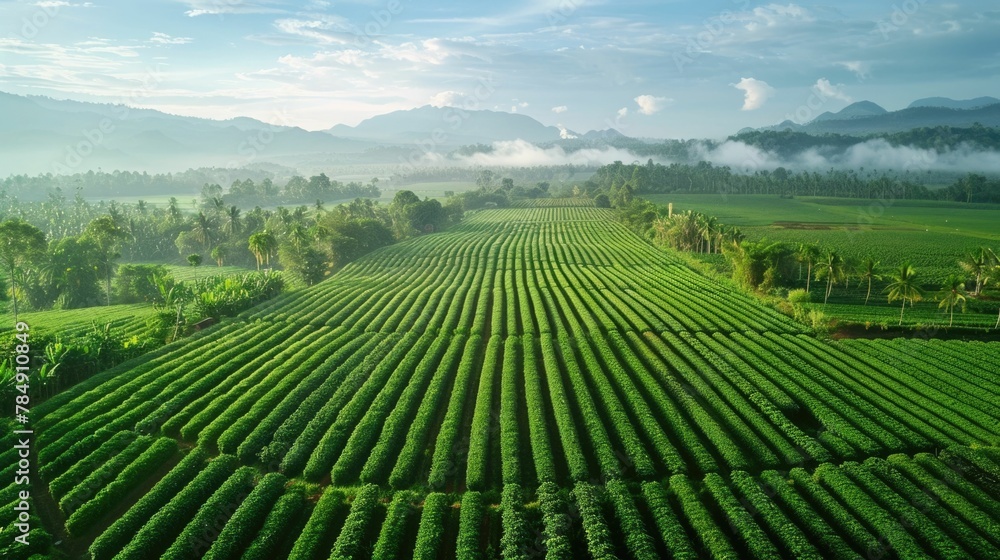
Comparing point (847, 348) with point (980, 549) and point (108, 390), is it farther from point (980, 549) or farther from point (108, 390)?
point (108, 390)

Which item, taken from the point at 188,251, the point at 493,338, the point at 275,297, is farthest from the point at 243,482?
the point at 188,251

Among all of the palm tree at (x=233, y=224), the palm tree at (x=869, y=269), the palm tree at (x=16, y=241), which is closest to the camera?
the palm tree at (x=869, y=269)


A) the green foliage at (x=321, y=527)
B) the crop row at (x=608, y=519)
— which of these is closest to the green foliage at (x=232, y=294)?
the crop row at (x=608, y=519)

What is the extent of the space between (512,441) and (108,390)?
78.1 feet

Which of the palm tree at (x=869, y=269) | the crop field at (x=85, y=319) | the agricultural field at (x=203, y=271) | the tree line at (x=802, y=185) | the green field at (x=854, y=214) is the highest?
the tree line at (x=802, y=185)

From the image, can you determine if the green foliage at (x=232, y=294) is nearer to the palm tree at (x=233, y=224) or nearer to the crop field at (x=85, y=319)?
the crop field at (x=85, y=319)

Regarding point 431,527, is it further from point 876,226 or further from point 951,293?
point 876,226

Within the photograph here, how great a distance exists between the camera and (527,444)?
2477 centimetres

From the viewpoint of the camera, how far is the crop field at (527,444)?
18.1 metres

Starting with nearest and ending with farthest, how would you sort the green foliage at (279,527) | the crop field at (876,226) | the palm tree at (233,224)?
the green foliage at (279,527)
the crop field at (876,226)
the palm tree at (233,224)

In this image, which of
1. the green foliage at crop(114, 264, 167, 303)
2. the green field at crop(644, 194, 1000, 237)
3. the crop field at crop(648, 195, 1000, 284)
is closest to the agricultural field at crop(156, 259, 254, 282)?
the green foliage at crop(114, 264, 167, 303)

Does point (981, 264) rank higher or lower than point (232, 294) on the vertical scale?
higher

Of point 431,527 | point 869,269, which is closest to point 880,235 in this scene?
point 869,269

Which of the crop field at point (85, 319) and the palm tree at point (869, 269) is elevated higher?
the palm tree at point (869, 269)
